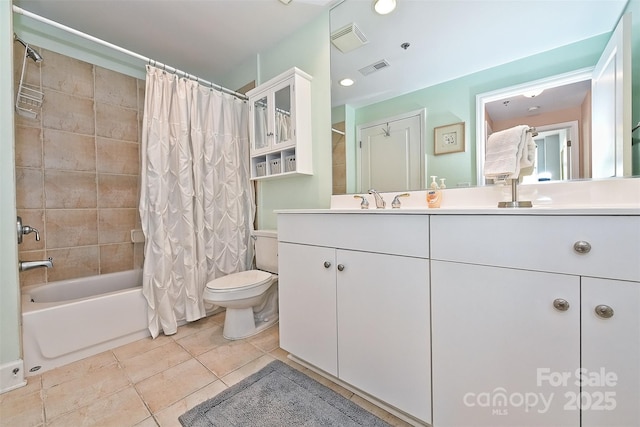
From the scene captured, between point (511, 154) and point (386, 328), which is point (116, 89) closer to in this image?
point (386, 328)

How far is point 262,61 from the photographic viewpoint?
2271 millimetres

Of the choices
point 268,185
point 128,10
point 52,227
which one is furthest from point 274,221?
point 128,10

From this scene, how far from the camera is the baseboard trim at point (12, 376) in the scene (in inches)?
50.5

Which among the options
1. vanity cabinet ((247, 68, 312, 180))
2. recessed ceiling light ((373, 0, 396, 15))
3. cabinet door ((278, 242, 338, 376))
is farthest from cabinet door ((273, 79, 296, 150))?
cabinet door ((278, 242, 338, 376))

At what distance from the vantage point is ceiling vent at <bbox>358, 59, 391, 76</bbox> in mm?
1569

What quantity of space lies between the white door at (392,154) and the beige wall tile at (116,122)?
2.12 meters

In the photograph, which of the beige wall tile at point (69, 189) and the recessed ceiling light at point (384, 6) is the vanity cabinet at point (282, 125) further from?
the beige wall tile at point (69, 189)

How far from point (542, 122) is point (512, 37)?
1.46ft

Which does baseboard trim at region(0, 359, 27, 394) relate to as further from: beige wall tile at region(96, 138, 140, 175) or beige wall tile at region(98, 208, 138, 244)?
beige wall tile at region(96, 138, 140, 175)

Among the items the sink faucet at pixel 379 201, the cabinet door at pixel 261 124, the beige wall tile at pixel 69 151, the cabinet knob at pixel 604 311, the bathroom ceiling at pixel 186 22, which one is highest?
the bathroom ceiling at pixel 186 22

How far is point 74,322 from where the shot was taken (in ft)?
5.07

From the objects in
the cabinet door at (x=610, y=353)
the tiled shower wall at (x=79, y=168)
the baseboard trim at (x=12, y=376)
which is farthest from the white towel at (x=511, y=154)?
the tiled shower wall at (x=79, y=168)

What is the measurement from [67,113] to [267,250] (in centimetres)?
193

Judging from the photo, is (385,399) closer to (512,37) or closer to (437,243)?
(437,243)
